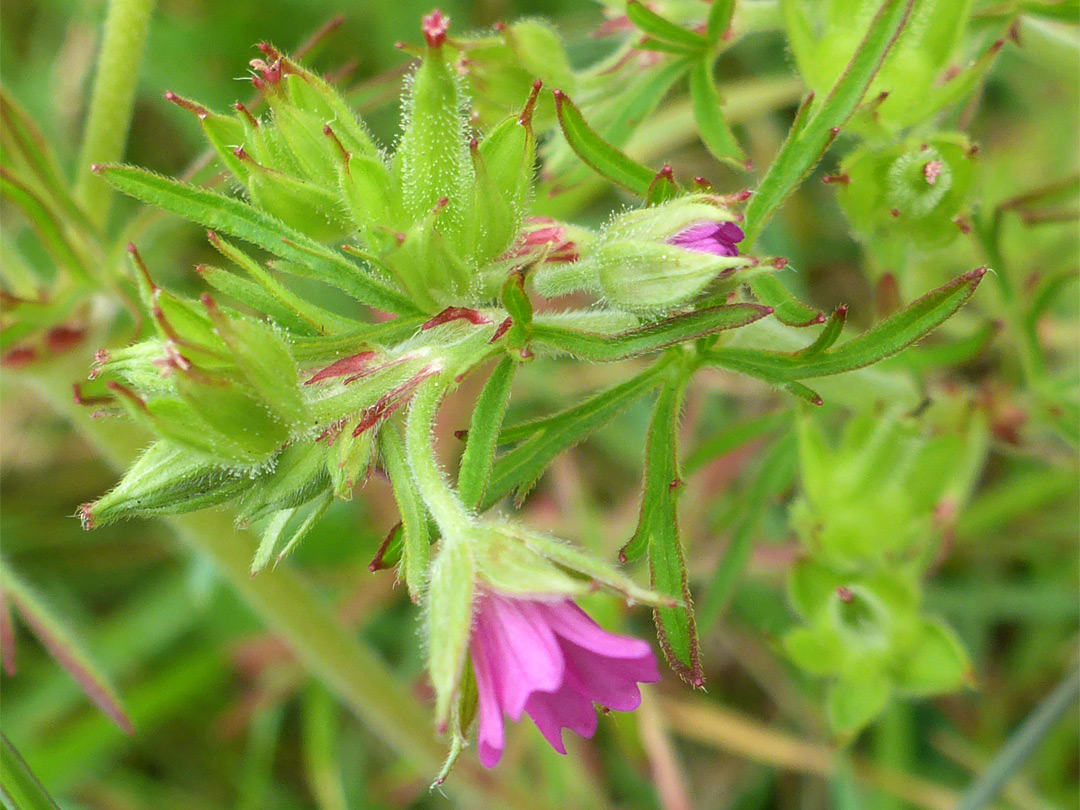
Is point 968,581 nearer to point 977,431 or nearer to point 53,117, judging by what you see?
point 977,431

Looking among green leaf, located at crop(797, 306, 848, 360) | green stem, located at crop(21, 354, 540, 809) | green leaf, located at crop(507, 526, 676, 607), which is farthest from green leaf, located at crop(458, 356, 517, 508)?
green stem, located at crop(21, 354, 540, 809)

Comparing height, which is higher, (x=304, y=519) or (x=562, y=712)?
(x=304, y=519)

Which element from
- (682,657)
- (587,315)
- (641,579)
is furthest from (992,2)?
(641,579)

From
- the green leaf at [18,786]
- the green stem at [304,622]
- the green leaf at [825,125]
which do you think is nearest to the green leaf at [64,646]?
the green stem at [304,622]

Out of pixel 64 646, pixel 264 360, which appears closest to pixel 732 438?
pixel 264 360

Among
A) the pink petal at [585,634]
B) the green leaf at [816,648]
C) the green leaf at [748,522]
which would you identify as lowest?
the green leaf at [816,648]

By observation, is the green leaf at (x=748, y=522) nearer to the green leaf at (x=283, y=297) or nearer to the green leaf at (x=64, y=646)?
the green leaf at (x=283, y=297)

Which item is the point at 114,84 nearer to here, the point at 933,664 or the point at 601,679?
the point at 601,679
